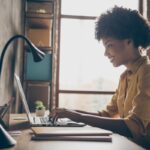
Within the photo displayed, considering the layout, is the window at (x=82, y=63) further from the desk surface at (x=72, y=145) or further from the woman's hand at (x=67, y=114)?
the desk surface at (x=72, y=145)

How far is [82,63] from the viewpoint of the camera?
3785 millimetres

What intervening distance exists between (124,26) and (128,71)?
0.28 meters

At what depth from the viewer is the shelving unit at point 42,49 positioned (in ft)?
10.4

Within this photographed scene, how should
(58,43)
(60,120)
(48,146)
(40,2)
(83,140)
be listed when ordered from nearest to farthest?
(48,146) < (83,140) < (60,120) < (40,2) < (58,43)

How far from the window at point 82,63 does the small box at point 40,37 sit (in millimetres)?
473

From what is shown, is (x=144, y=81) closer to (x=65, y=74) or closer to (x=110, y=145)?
(x=110, y=145)

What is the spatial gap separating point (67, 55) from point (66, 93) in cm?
44

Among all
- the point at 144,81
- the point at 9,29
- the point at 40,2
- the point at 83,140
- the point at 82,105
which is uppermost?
the point at 40,2

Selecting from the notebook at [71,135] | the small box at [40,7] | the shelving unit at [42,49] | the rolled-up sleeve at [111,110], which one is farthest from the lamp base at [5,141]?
the small box at [40,7]

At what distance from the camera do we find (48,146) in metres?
1.22

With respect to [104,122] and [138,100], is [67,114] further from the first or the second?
[138,100]

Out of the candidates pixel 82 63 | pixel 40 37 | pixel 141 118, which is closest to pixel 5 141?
pixel 141 118

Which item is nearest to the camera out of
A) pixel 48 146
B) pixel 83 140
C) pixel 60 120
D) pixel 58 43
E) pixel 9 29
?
pixel 48 146

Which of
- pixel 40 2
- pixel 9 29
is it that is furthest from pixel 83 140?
pixel 40 2
